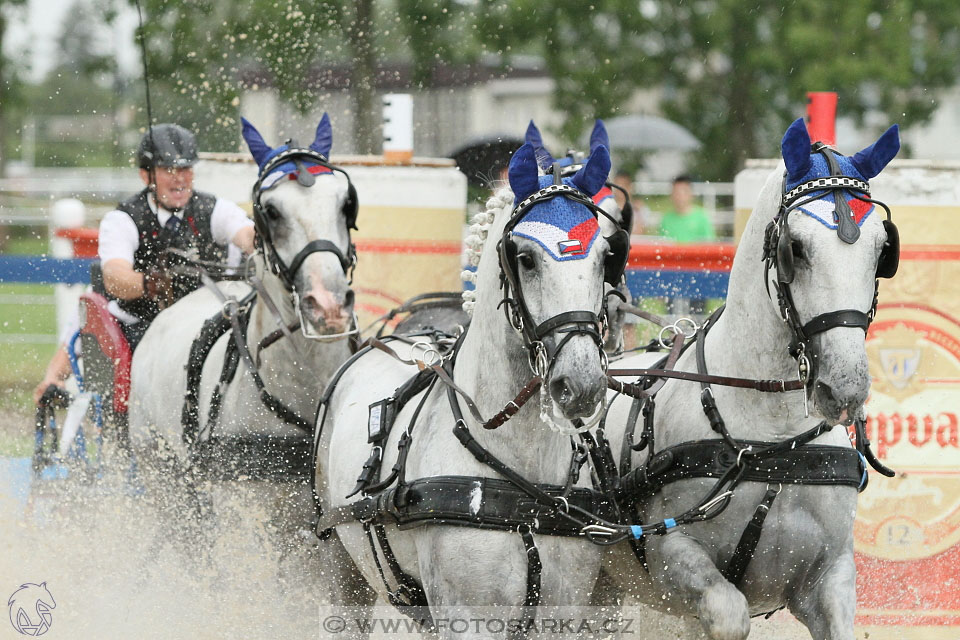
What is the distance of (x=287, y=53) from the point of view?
14.9 meters

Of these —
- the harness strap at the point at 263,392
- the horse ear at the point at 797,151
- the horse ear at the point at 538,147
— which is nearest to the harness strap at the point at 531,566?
the horse ear at the point at 538,147

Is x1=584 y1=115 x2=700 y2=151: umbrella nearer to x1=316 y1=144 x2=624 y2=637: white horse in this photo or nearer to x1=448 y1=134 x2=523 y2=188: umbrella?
x1=448 y1=134 x2=523 y2=188: umbrella

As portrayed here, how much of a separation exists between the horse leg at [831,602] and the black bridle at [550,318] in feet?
3.43

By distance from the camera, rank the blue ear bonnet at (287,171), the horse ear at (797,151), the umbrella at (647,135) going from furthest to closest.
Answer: the umbrella at (647,135) → the blue ear bonnet at (287,171) → the horse ear at (797,151)

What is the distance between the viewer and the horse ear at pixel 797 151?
3287mm

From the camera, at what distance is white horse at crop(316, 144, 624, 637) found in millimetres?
2934

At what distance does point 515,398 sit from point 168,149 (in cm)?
317

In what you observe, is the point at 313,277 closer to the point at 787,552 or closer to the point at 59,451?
the point at 787,552

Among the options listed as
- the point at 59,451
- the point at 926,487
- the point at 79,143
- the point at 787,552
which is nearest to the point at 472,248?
the point at 787,552

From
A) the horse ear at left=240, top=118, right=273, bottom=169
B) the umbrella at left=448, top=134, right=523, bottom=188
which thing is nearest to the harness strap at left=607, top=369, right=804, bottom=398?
the horse ear at left=240, top=118, right=273, bottom=169

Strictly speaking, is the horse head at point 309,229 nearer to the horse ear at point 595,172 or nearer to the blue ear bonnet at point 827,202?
the horse ear at point 595,172

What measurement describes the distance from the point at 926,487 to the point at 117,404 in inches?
141

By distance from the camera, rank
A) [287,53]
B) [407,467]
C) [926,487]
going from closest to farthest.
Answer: [407,467] → [926,487] → [287,53]

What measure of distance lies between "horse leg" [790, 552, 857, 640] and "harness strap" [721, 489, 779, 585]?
19cm
